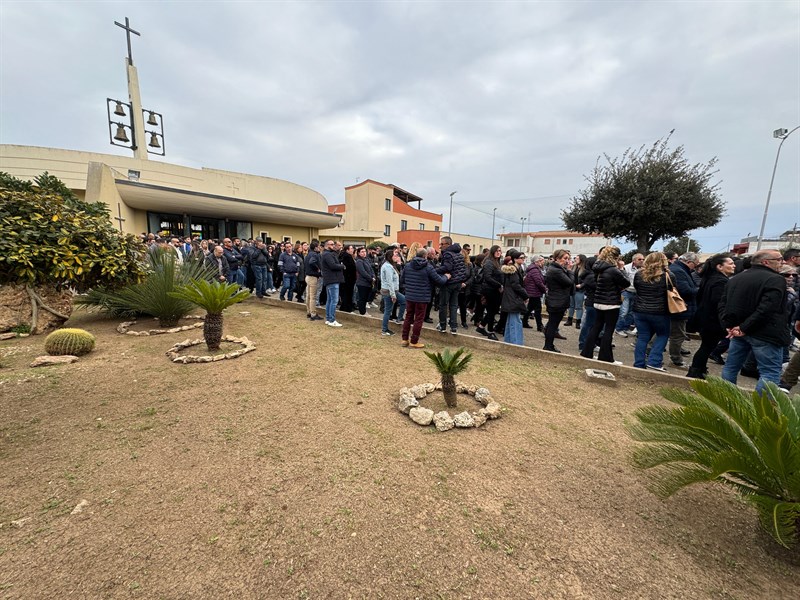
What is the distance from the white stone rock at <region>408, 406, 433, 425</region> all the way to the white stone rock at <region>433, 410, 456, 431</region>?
0.20ft

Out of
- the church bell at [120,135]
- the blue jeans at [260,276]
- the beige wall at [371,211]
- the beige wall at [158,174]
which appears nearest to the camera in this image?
the blue jeans at [260,276]

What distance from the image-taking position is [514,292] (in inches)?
225

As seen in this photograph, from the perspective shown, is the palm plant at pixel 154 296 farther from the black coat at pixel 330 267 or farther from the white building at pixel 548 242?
the white building at pixel 548 242

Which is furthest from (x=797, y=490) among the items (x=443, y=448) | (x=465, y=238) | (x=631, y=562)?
(x=465, y=238)

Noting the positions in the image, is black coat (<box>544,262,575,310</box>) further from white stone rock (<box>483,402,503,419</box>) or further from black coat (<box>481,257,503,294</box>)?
white stone rock (<box>483,402,503,419</box>)

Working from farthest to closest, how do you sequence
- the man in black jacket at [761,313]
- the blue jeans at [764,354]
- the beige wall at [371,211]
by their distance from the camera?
1. the beige wall at [371,211]
2. the blue jeans at [764,354]
3. the man in black jacket at [761,313]

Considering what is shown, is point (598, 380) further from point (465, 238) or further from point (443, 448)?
point (465, 238)

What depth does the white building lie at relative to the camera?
2191 inches

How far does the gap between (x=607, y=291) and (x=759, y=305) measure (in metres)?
1.61

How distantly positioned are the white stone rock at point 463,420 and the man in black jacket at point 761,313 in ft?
10.7

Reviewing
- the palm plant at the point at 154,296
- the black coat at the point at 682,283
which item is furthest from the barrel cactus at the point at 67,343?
the black coat at the point at 682,283

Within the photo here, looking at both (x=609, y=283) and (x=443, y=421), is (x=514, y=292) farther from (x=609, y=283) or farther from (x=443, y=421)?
(x=443, y=421)

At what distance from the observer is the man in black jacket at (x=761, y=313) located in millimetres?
3572

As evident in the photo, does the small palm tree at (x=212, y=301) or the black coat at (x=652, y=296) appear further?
the small palm tree at (x=212, y=301)
